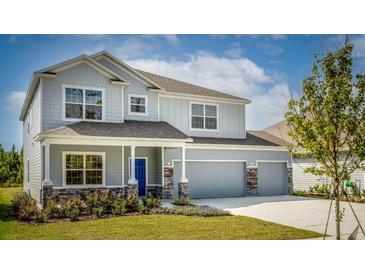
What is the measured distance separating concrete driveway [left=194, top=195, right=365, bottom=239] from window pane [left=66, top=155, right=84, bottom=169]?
391 cm

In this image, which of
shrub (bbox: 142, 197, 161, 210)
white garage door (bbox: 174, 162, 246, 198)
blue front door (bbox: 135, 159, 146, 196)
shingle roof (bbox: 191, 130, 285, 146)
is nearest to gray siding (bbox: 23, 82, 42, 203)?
shrub (bbox: 142, 197, 161, 210)

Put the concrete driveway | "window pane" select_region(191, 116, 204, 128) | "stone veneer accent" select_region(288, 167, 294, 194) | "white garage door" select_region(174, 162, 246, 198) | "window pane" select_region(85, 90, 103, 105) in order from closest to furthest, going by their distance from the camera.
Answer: the concrete driveway, "window pane" select_region(85, 90, 103, 105), "white garage door" select_region(174, 162, 246, 198), "window pane" select_region(191, 116, 204, 128), "stone veneer accent" select_region(288, 167, 294, 194)

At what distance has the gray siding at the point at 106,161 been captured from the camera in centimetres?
1304

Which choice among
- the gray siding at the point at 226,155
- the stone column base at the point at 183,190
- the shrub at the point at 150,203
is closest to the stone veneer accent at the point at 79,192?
the shrub at the point at 150,203

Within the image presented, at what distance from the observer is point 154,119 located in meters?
15.1

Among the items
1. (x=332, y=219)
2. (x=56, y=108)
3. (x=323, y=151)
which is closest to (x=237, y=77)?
(x=323, y=151)

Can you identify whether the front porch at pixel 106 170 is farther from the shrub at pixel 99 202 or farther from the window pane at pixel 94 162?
the shrub at pixel 99 202

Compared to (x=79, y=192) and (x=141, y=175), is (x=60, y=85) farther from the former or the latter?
(x=141, y=175)

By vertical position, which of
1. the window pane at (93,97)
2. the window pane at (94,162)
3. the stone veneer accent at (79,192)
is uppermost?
the window pane at (93,97)

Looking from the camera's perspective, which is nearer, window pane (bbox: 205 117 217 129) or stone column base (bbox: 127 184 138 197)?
stone column base (bbox: 127 184 138 197)

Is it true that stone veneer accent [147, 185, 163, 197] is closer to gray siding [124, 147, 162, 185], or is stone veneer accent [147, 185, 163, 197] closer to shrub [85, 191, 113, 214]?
gray siding [124, 147, 162, 185]

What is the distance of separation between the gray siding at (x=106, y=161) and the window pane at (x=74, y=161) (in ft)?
0.73

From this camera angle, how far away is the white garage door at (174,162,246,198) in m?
15.0
